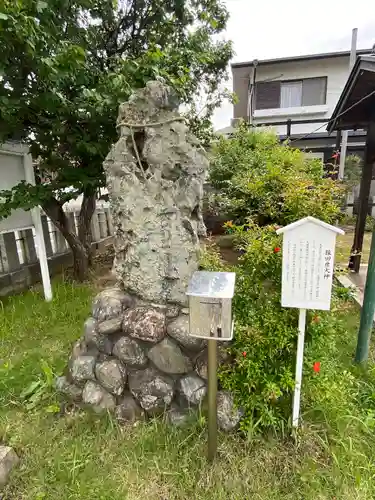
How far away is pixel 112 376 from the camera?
7.68 ft

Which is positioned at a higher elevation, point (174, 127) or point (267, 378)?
point (174, 127)

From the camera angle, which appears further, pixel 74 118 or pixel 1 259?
pixel 1 259

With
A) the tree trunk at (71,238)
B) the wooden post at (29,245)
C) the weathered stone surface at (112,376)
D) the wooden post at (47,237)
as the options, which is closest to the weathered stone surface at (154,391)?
the weathered stone surface at (112,376)

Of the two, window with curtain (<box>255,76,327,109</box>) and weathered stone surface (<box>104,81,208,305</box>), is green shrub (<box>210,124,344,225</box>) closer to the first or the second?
weathered stone surface (<box>104,81,208,305</box>)

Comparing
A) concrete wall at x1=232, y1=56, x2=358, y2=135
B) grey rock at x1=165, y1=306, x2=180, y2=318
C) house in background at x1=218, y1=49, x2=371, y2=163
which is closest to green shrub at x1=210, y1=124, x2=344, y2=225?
grey rock at x1=165, y1=306, x2=180, y2=318

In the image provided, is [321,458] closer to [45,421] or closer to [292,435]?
[292,435]

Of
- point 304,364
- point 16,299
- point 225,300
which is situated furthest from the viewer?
point 16,299

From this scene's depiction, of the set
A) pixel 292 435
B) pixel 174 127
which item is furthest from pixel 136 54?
pixel 292 435

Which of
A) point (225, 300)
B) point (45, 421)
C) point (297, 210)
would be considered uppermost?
point (297, 210)

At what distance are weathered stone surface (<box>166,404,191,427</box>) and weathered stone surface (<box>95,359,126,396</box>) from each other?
16.8 inches

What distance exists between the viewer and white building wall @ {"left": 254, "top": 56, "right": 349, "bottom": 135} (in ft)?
38.2

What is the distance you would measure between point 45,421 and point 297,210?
2.63m

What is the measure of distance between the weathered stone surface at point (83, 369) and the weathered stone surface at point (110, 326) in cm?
27

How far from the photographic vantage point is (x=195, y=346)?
2.25m
